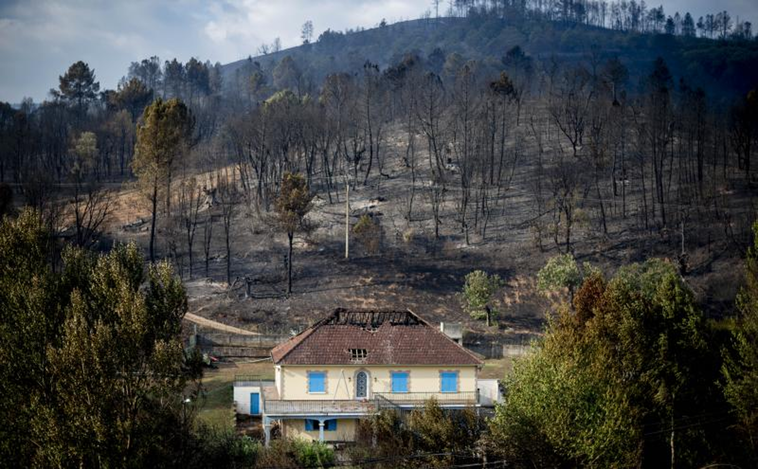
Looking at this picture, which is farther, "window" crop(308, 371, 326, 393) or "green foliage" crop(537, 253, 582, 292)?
"green foliage" crop(537, 253, 582, 292)

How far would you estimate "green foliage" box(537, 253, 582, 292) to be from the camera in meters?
58.2

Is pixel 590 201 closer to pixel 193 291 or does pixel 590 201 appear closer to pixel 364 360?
pixel 193 291

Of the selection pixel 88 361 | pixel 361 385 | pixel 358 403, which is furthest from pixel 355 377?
pixel 88 361

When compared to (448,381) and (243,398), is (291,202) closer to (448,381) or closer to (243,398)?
(243,398)

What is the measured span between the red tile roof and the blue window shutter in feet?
1.83

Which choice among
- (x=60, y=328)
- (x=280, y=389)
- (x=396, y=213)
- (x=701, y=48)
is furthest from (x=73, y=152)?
(x=701, y=48)

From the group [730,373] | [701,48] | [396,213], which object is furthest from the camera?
[701,48]

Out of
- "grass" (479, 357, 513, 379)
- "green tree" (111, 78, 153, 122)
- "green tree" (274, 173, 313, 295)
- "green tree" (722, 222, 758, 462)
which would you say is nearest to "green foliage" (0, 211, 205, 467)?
"green tree" (722, 222, 758, 462)

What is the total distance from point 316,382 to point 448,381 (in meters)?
5.92

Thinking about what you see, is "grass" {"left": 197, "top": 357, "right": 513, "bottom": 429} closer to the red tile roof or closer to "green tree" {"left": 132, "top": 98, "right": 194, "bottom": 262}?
the red tile roof

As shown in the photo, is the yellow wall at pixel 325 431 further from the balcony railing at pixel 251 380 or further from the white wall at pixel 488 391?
the white wall at pixel 488 391

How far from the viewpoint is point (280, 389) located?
38.5m

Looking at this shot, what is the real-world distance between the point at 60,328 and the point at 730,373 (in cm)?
2402

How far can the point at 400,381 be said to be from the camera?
39188mm
